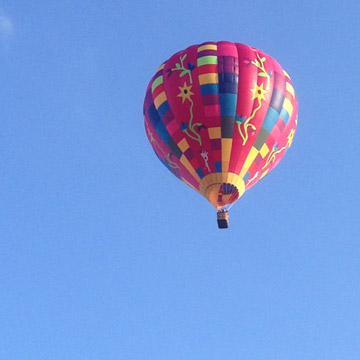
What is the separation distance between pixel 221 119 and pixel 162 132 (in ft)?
8.25

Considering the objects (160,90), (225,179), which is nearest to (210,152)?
(225,179)

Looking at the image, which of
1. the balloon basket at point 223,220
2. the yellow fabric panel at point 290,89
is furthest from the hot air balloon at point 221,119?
the yellow fabric panel at point 290,89

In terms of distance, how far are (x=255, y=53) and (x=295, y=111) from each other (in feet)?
9.19

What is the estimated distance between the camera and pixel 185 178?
113 ft

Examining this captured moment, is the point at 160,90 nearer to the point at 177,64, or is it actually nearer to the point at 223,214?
the point at 177,64

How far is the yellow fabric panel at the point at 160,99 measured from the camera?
3422cm

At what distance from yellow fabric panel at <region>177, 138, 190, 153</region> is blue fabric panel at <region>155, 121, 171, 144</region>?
Answer: 0.60 m

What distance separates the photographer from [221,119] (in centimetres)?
3306

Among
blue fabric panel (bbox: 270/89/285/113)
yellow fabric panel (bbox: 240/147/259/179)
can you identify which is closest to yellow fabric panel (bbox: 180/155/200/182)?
yellow fabric panel (bbox: 240/147/259/179)

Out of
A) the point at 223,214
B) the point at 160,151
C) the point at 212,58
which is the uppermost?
the point at 212,58

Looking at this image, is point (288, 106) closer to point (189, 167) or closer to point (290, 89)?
point (290, 89)

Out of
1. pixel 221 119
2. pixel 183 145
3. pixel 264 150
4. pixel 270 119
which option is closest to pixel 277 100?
pixel 270 119

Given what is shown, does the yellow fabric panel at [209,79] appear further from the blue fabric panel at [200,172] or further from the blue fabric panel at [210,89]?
the blue fabric panel at [200,172]

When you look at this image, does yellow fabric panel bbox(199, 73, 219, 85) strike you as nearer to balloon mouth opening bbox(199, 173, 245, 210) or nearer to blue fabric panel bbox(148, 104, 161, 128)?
blue fabric panel bbox(148, 104, 161, 128)
